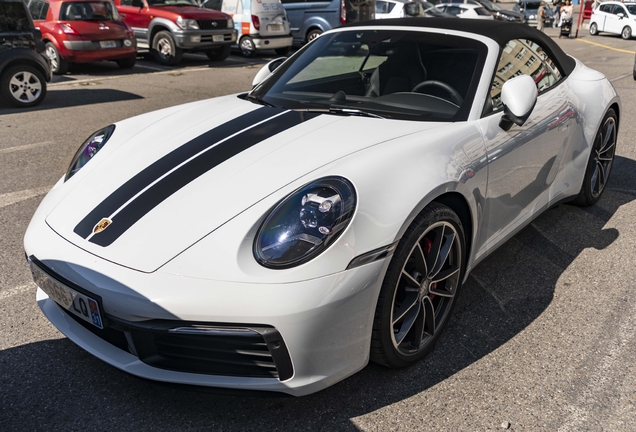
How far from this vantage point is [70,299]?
2.42 m

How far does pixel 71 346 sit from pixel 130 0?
1279cm

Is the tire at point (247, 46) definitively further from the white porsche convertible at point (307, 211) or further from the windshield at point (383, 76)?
the white porsche convertible at point (307, 211)

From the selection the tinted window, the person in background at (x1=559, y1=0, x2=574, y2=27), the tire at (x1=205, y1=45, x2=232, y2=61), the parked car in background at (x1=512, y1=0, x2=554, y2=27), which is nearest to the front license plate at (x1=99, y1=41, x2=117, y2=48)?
the tinted window

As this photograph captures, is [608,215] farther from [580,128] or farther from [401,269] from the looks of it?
[401,269]

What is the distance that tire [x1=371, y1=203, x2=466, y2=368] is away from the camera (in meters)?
2.46

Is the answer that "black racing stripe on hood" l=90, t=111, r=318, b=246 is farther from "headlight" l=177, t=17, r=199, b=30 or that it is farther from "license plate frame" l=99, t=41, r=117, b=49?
"headlight" l=177, t=17, r=199, b=30

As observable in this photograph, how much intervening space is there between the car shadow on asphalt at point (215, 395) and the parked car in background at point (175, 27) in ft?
36.6

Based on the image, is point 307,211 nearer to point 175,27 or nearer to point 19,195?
point 19,195

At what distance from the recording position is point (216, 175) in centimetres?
270

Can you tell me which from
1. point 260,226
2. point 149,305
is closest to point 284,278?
point 260,226

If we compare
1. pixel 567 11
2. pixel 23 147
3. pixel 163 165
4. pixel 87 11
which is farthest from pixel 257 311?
pixel 567 11

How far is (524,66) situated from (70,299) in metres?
2.78

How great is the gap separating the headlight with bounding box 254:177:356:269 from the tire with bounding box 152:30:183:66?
11589 millimetres

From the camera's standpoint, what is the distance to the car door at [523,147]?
3119mm
